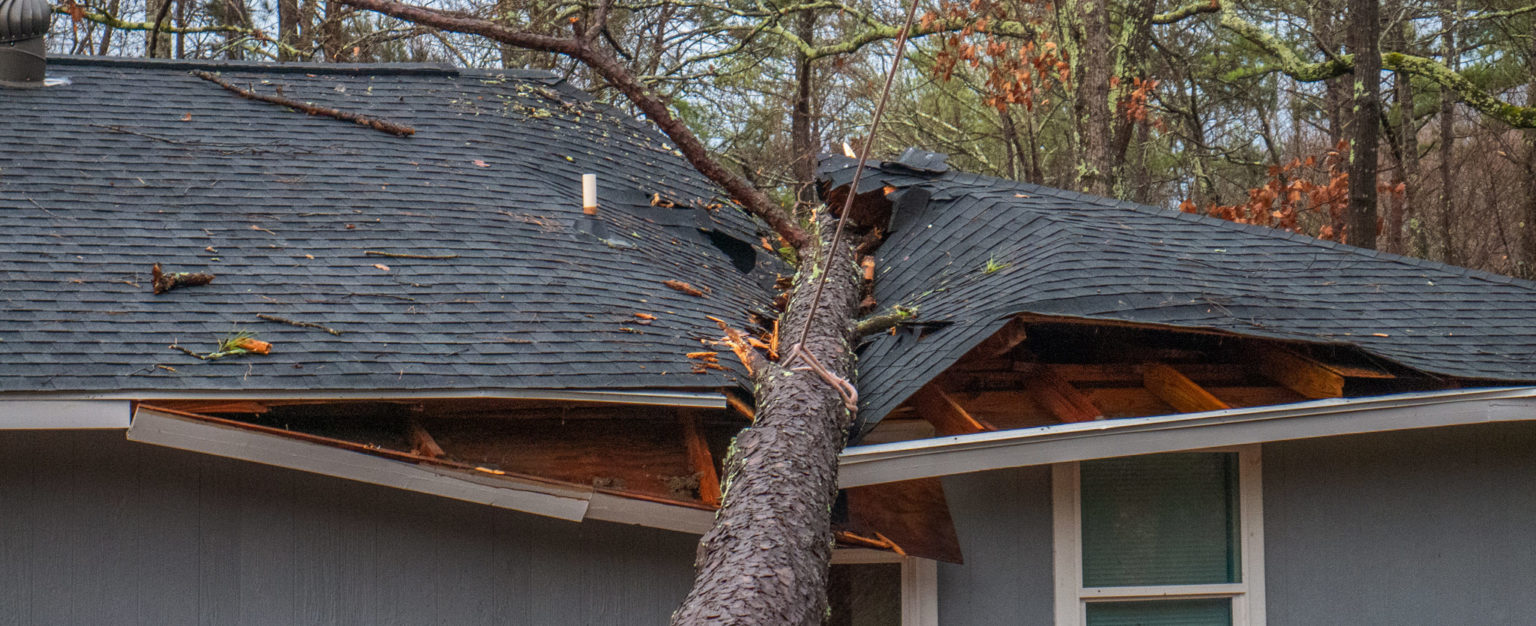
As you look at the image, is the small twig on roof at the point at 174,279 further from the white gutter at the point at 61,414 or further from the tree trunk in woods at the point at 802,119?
the tree trunk in woods at the point at 802,119

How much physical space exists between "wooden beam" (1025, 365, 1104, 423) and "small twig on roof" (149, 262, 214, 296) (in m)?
3.77

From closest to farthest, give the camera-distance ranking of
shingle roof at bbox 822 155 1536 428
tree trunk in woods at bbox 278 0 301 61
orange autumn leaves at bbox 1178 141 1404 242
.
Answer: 1. shingle roof at bbox 822 155 1536 428
2. orange autumn leaves at bbox 1178 141 1404 242
3. tree trunk in woods at bbox 278 0 301 61

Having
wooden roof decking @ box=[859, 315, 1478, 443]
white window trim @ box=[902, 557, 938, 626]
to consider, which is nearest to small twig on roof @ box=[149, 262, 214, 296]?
wooden roof decking @ box=[859, 315, 1478, 443]

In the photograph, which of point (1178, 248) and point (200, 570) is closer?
point (200, 570)

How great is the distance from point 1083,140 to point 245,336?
1052 centimetres

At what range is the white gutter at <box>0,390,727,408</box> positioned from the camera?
4.05 m

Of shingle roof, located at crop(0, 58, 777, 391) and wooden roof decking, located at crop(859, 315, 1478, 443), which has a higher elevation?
shingle roof, located at crop(0, 58, 777, 391)

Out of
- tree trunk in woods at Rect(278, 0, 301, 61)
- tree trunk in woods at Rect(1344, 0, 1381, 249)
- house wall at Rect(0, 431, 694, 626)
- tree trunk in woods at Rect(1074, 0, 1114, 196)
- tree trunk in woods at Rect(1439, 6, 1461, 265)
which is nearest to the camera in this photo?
house wall at Rect(0, 431, 694, 626)

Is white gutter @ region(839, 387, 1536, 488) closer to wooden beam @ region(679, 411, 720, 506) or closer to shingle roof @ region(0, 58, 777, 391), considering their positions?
wooden beam @ region(679, 411, 720, 506)

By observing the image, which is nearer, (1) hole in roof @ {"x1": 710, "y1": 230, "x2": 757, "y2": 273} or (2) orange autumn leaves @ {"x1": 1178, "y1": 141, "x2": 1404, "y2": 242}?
(1) hole in roof @ {"x1": 710, "y1": 230, "x2": 757, "y2": 273}

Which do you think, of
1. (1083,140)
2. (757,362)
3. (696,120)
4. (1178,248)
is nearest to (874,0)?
(696,120)

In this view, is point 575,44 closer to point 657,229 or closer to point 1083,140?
point 657,229

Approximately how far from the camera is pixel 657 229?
22.1 ft

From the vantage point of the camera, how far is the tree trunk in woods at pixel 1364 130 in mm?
10156
